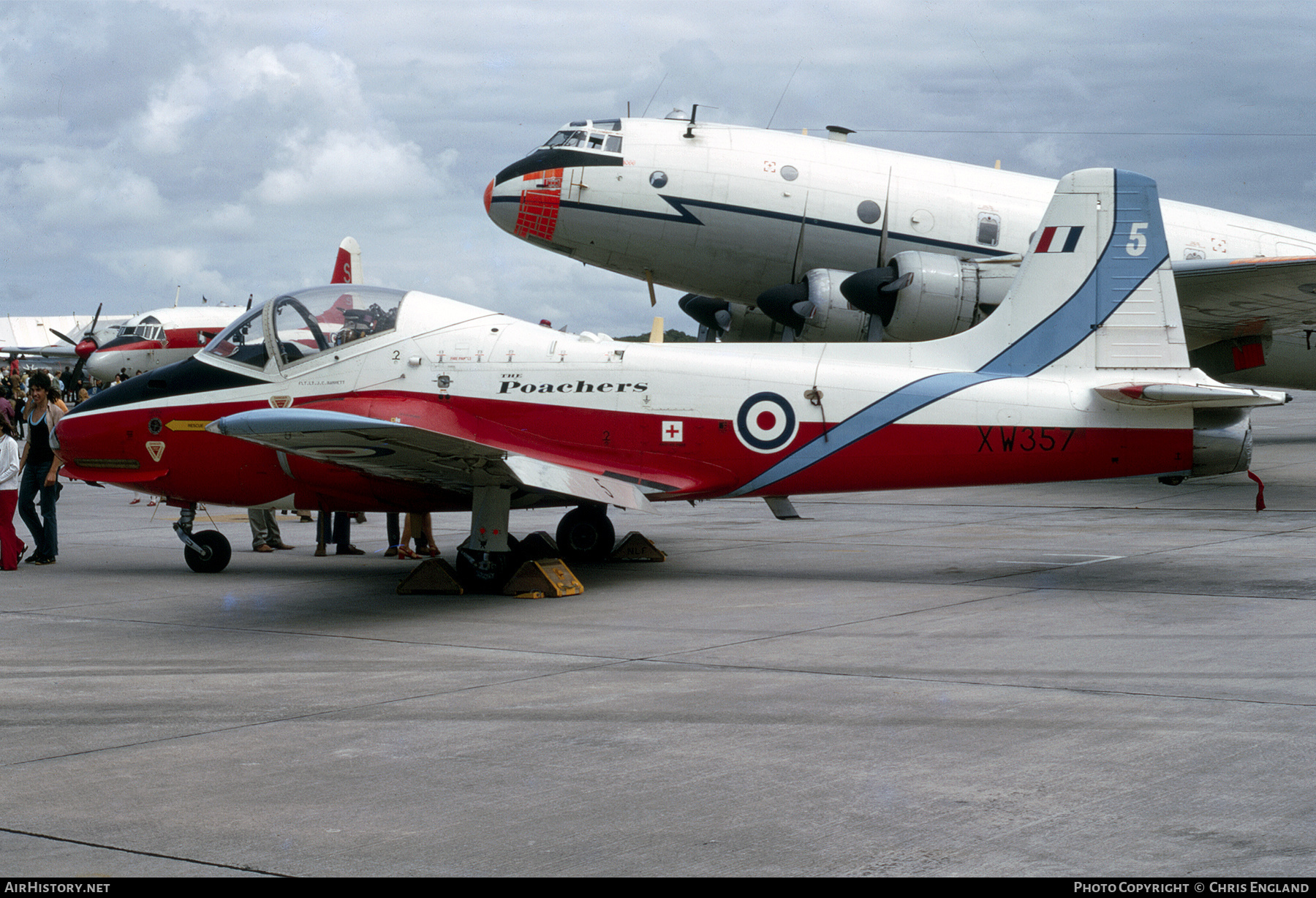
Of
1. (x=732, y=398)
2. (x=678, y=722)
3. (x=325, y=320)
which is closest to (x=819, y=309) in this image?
(x=732, y=398)

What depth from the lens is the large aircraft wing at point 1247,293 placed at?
60.2ft

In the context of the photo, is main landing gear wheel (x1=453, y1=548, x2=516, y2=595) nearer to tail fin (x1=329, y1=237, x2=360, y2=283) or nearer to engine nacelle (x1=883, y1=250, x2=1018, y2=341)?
engine nacelle (x1=883, y1=250, x2=1018, y2=341)

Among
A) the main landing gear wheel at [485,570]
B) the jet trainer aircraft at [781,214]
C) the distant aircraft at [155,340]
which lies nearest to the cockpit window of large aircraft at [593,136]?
the jet trainer aircraft at [781,214]

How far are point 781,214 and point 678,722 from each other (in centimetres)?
1550

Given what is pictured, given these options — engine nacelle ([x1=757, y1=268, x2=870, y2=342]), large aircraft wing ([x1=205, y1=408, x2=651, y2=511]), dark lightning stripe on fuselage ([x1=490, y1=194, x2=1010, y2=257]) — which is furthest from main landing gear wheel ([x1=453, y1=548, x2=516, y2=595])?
dark lightning stripe on fuselage ([x1=490, y1=194, x2=1010, y2=257])

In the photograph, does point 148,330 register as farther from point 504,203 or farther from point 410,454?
point 410,454

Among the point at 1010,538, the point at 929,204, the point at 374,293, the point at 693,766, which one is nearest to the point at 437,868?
the point at 693,766

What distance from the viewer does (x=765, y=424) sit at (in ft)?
41.7

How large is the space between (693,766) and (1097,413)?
8.00 m

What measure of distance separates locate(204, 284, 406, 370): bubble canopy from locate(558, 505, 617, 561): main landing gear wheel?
330cm

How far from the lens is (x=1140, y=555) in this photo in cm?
1419

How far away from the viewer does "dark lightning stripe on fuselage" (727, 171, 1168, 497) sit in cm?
1259

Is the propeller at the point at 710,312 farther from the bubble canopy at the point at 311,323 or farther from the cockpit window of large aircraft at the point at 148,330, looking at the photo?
the cockpit window of large aircraft at the point at 148,330

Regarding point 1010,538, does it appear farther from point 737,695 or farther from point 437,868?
point 437,868
